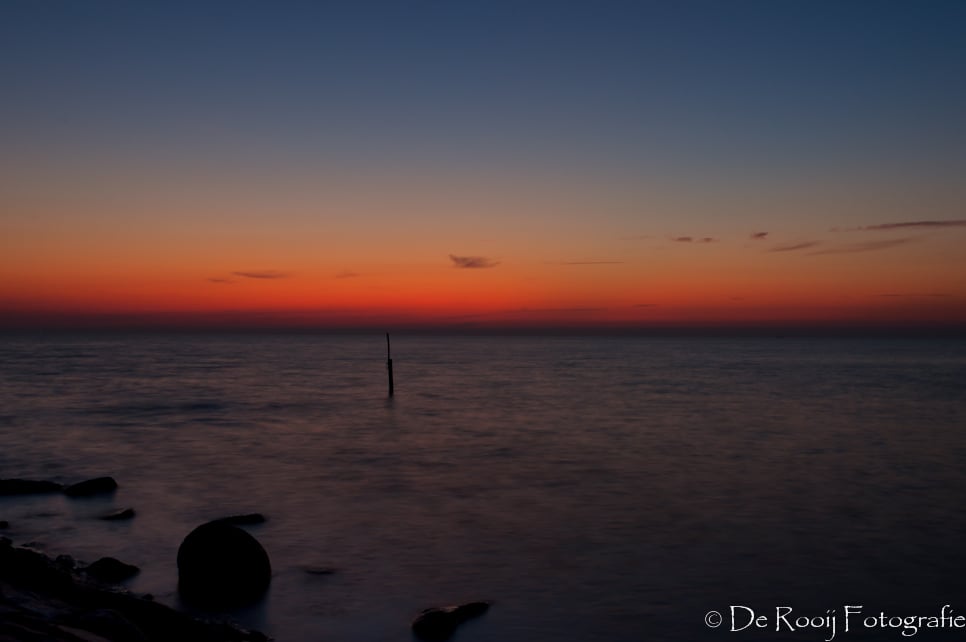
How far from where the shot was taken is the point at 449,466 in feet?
78.7

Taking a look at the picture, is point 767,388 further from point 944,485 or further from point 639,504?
point 639,504

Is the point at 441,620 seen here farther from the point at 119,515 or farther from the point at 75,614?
the point at 119,515

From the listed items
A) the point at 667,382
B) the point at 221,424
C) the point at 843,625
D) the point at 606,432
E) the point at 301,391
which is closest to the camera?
the point at 843,625

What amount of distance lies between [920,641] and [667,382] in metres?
54.1

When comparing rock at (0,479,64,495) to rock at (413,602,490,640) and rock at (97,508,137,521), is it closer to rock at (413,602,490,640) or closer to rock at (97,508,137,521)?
rock at (97,508,137,521)

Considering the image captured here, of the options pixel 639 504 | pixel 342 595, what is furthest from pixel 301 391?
pixel 342 595

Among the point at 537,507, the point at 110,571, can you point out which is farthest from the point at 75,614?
the point at 537,507

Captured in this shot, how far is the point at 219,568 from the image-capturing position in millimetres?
10930

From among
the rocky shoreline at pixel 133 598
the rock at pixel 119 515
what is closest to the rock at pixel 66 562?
the rocky shoreline at pixel 133 598

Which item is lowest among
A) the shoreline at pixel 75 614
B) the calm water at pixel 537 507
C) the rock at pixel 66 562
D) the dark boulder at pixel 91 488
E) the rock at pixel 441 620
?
the calm water at pixel 537 507

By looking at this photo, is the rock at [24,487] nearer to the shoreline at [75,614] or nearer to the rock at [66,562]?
the rock at [66,562]

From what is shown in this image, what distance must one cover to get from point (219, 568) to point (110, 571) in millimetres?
2263

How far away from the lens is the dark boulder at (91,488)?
59.5 ft

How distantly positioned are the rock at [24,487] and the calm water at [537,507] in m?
0.71
